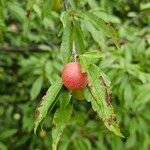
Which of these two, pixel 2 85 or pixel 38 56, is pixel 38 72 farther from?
pixel 2 85

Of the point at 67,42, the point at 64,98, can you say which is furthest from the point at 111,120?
the point at 67,42

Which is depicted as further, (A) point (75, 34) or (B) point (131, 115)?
(B) point (131, 115)

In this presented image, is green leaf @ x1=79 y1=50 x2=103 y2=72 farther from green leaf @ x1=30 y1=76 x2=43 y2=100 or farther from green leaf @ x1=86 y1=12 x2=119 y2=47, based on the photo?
green leaf @ x1=30 y1=76 x2=43 y2=100

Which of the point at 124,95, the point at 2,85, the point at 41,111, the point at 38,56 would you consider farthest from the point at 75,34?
the point at 2,85

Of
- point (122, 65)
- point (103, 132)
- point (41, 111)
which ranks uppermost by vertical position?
point (41, 111)

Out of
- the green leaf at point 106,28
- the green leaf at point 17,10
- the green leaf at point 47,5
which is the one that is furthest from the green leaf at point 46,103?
the green leaf at point 17,10

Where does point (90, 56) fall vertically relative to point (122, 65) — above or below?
above

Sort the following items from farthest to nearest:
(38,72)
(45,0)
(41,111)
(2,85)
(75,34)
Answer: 1. (2,85)
2. (38,72)
3. (45,0)
4. (75,34)
5. (41,111)

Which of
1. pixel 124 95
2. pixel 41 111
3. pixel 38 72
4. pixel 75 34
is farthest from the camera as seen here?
pixel 38 72
